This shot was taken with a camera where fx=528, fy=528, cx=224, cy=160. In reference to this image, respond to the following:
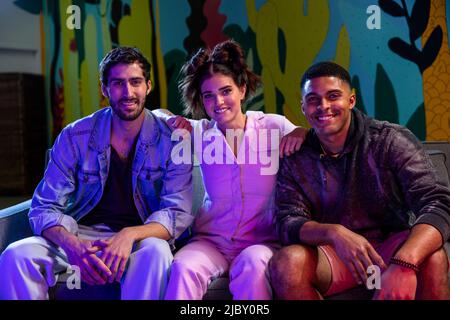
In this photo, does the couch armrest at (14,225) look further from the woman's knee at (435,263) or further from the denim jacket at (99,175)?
the woman's knee at (435,263)

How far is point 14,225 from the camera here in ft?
7.11

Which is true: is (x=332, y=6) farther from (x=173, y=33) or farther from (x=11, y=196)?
(x=11, y=196)

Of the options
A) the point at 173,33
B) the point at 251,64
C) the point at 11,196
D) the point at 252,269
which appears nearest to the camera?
the point at 252,269

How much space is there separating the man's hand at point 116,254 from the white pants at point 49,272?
0.09 ft

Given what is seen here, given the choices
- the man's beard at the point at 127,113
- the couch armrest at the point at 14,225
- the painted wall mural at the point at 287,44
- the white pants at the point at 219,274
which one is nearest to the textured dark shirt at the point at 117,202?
the man's beard at the point at 127,113

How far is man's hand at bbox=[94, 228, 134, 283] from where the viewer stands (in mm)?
1818

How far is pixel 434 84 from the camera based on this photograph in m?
3.52

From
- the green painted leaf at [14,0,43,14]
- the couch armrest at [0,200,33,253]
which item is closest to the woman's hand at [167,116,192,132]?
the couch armrest at [0,200,33,253]

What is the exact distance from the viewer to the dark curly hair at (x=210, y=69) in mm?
2133

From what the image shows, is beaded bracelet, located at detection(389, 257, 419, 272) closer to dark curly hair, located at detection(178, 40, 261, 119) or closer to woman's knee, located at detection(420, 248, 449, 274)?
woman's knee, located at detection(420, 248, 449, 274)

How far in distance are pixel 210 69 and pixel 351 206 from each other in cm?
77

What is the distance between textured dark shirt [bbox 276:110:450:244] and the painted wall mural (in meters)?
1.77
